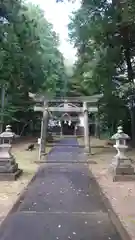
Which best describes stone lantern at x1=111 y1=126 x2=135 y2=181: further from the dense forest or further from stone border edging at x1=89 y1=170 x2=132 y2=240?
the dense forest

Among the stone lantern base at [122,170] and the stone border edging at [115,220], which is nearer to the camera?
the stone border edging at [115,220]

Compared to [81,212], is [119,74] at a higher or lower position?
higher

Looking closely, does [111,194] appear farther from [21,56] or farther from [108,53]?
[21,56]

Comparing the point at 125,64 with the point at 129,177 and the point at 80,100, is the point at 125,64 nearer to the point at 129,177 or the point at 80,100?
the point at 80,100

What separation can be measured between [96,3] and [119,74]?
12.4 ft

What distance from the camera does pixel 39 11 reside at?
26703 millimetres

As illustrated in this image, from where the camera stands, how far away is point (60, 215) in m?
4.91

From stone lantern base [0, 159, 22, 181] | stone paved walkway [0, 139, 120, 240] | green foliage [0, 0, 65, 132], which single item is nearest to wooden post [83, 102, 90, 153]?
green foliage [0, 0, 65, 132]

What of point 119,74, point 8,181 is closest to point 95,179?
point 8,181

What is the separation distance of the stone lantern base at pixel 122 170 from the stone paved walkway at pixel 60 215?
96 centimetres

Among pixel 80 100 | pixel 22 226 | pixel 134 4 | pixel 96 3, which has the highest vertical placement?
pixel 96 3

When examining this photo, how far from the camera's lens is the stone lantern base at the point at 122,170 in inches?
330

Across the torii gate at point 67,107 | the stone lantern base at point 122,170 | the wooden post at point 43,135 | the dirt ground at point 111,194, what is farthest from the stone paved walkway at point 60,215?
the torii gate at point 67,107

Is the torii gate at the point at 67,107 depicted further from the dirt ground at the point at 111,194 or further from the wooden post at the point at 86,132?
the dirt ground at the point at 111,194
